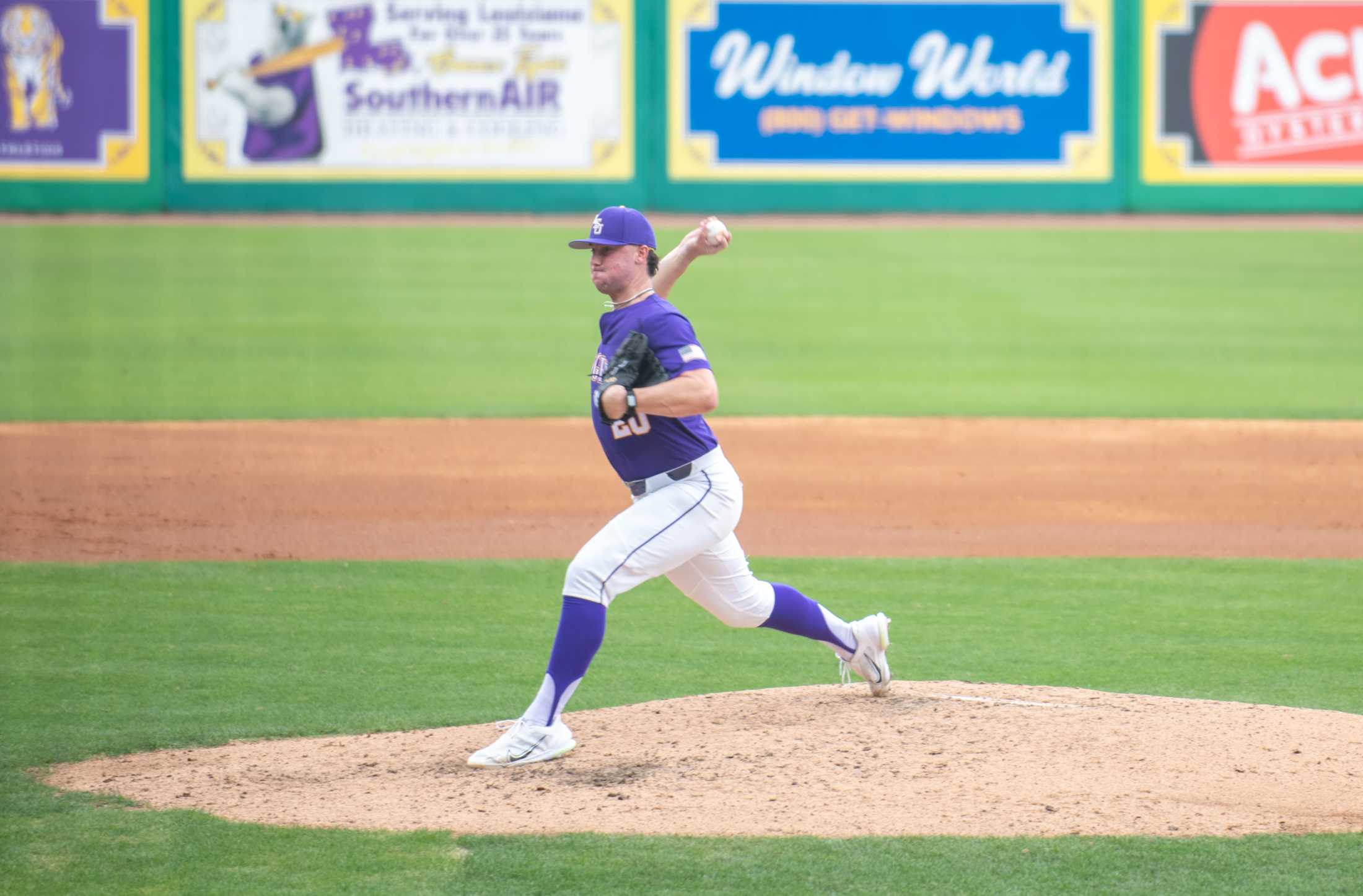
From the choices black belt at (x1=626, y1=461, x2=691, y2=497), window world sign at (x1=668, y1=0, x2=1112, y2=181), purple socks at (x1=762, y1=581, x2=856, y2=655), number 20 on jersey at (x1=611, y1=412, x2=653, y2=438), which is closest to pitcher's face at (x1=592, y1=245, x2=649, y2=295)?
number 20 on jersey at (x1=611, y1=412, x2=653, y2=438)

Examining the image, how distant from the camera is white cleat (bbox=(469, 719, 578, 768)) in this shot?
4941mm

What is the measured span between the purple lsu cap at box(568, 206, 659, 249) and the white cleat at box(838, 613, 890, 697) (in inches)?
58.0

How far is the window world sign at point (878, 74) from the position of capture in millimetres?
22688

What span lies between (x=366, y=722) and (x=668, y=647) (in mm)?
1548

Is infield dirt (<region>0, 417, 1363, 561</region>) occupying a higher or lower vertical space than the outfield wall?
lower

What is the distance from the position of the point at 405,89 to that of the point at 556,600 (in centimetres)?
1641

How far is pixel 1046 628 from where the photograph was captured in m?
6.99

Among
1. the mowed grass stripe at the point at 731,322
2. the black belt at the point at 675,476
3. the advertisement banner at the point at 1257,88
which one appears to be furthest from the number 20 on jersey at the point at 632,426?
the advertisement banner at the point at 1257,88

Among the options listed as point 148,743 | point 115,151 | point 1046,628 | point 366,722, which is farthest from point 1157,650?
point 115,151

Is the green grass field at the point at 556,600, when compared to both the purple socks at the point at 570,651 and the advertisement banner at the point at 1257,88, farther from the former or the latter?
the advertisement banner at the point at 1257,88

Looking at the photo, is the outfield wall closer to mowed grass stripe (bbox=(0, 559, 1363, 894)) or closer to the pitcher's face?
mowed grass stripe (bbox=(0, 559, 1363, 894))

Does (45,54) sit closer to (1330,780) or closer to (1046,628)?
(1046,628)

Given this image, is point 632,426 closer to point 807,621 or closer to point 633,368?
point 633,368

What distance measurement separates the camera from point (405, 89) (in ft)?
74.1
